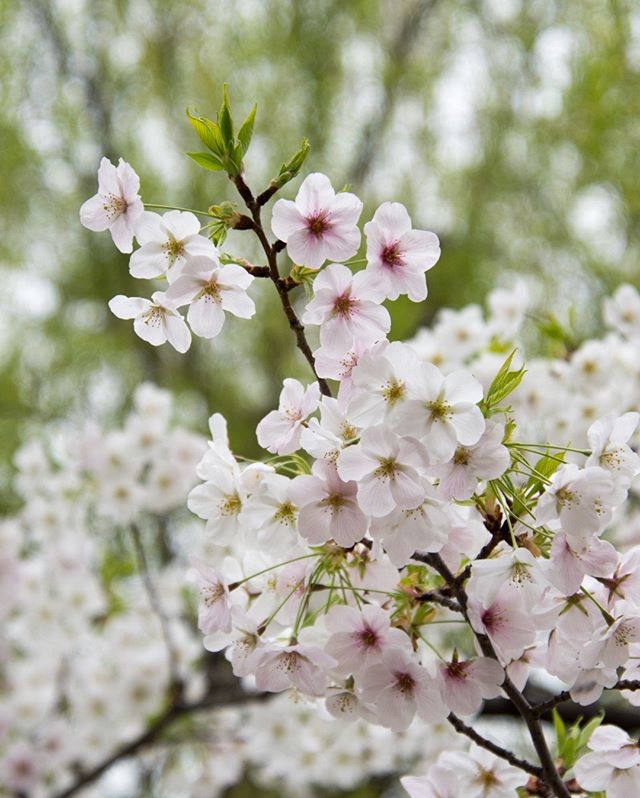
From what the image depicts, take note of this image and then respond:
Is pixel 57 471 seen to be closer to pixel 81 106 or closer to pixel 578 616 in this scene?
pixel 81 106

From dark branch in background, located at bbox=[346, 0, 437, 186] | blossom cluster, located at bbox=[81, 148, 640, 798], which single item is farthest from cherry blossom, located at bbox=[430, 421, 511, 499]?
dark branch in background, located at bbox=[346, 0, 437, 186]

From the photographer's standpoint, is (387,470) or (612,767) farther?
(612,767)

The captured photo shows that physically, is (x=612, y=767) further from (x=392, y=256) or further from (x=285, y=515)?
(x=392, y=256)

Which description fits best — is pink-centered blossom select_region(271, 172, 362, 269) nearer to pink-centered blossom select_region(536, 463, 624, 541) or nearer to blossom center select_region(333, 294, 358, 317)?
blossom center select_region(333, 294, 358, 317)

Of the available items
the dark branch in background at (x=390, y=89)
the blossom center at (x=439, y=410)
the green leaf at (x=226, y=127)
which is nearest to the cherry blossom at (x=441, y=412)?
the blossom center at (x=439, y=410)

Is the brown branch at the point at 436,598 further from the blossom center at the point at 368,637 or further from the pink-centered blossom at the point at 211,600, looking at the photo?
the pink-centered blossom at the point at 211,600

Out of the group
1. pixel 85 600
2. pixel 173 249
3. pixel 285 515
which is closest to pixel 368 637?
pixel 285 515
